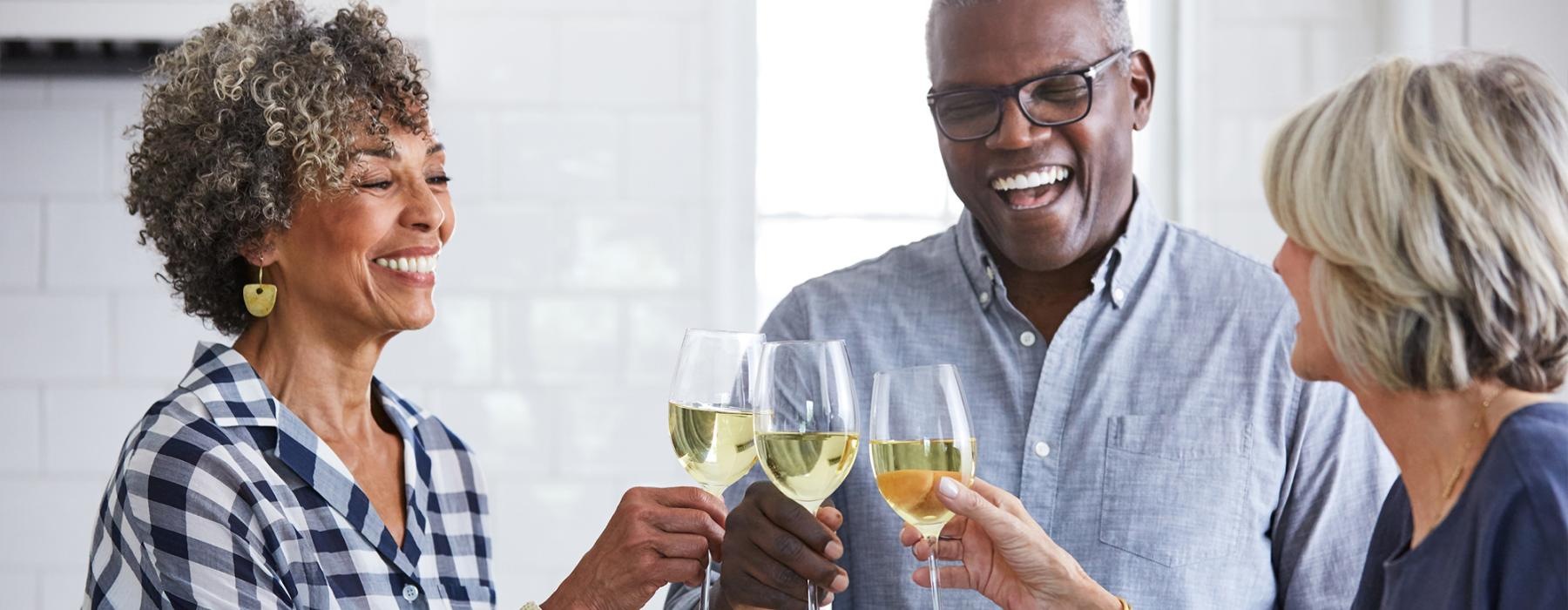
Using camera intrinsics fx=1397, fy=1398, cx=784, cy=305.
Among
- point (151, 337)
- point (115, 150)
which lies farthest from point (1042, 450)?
point (115, 150)

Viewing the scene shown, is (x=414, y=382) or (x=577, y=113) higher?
(x=577, y=113)

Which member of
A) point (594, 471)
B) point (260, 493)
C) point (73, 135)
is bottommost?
point (594, 471)

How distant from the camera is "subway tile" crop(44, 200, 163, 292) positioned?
276 centimetres

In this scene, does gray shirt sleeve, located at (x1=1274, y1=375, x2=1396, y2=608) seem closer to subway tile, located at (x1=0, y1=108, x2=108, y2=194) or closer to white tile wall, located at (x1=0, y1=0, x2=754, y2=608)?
white tile wall, located at (x1=0, y1=0, x2=754, y2=608)

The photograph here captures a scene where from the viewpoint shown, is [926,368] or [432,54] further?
[432,54]

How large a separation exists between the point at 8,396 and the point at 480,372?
913 mm

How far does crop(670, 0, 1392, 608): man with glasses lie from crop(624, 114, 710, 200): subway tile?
0.98 meters

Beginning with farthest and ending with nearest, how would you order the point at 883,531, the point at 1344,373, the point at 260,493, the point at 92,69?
the point at 92,69
the point at 883,531
the point at 260,493
the point at 1344,373

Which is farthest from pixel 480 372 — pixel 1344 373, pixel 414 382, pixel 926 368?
pixel 1344 373

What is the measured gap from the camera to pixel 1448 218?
1183mm

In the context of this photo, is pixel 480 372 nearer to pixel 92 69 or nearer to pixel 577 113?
pixel 577 113

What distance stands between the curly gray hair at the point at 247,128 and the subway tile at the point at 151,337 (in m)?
1.00

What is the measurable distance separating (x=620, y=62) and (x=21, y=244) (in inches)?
48.5

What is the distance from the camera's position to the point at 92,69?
2.55 m
